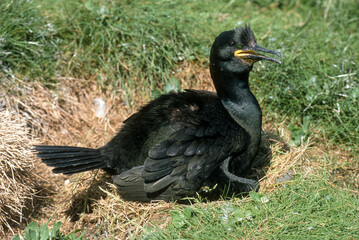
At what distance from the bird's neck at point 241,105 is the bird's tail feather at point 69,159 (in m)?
1.10

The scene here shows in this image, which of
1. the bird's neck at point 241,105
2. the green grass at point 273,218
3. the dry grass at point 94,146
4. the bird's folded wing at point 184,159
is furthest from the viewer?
the bird's neck at point 241,105

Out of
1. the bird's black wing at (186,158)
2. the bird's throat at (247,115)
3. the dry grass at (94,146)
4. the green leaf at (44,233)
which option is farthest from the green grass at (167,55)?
the green leaf at (44,233)

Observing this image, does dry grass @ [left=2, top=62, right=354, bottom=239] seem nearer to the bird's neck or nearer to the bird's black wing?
the bird's black wing

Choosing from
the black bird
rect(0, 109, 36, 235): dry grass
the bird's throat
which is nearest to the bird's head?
the black bird

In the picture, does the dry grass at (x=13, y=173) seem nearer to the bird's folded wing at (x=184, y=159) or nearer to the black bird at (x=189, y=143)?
the black bird at (x=189, y=143)

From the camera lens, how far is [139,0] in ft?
16.7

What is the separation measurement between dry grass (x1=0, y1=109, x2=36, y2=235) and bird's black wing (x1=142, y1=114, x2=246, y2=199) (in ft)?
3.28

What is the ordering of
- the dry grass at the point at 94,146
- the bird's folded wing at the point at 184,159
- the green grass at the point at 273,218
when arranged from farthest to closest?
the dry grass at the point at 94,146
the bird's folded wing at the point at 184,159
the green grass at the point at 273,218

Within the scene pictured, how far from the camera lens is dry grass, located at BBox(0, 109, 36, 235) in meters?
3.38

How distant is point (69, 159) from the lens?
3402 millimetres

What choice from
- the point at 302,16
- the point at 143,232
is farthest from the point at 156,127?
the point at 302,16

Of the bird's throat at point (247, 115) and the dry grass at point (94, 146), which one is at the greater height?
the bird's throat at point (247, 115)

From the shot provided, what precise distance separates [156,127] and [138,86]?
133 cm

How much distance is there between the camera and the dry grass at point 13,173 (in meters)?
3.38
